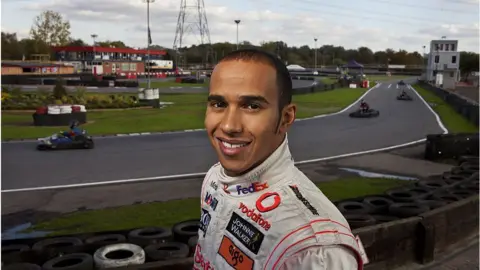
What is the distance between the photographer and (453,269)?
720 centimetres

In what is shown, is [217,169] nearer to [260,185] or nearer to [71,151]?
[260,185]

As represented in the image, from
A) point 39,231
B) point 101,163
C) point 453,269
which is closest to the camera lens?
point 453,269

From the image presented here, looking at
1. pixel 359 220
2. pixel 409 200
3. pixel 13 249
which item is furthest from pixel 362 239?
pixel 13 249

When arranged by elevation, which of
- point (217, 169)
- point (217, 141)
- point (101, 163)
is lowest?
point (101, 163)

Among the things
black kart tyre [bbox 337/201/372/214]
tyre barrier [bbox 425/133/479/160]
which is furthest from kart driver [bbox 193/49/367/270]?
tyre barrier [bbox 425/133/479/160]

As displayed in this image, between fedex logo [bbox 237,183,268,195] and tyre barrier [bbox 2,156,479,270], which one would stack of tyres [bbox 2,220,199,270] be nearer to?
tyre barrier [bbox 2,156,479,270]

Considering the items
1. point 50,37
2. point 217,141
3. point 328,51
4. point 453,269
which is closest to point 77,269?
point 217,141

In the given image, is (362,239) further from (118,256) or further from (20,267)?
(20,267)

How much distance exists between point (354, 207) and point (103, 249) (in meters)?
4.61

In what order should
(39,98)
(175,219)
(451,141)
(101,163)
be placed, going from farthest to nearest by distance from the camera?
(39,98)
(451,141)
(101,163)
(175,219)

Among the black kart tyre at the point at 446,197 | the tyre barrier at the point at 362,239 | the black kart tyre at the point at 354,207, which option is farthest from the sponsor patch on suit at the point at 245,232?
the black kart tyre at the point at 446,197

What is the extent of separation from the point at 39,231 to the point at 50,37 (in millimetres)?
114884

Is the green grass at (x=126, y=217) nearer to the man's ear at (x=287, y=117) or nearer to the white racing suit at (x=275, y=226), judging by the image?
the white racing suit at (x=275, y=226)

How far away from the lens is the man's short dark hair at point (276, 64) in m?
2.03
